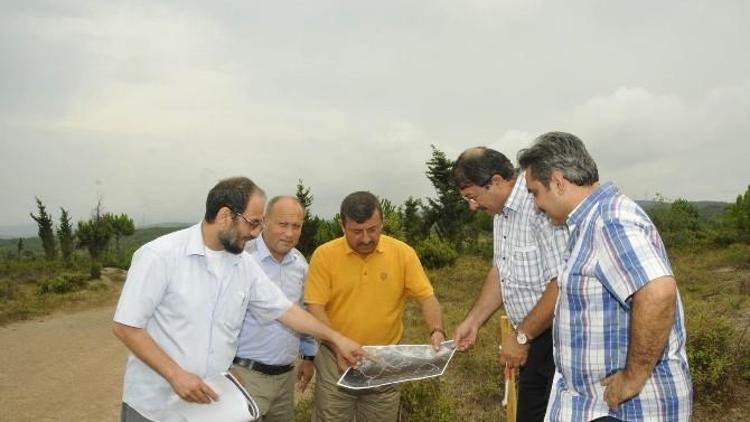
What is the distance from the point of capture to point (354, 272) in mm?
3660

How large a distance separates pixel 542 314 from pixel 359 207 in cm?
117

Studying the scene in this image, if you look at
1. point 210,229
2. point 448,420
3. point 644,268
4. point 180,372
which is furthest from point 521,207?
point 448,420

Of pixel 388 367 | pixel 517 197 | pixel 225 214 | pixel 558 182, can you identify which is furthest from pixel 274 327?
pixel 558 182

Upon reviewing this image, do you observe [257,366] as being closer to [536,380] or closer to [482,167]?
[536,380]

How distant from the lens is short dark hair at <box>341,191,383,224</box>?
11.4 feet

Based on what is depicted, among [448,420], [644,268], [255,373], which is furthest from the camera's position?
[448,420]

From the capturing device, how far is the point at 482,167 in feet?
10.7

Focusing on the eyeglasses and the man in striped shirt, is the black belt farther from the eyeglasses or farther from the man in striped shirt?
the man in striped shirt

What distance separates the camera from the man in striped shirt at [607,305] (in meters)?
1.93

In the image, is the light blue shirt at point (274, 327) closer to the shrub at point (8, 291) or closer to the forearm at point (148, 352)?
the forearm at point (148, 352)

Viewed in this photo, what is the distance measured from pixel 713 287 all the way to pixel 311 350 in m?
9.40

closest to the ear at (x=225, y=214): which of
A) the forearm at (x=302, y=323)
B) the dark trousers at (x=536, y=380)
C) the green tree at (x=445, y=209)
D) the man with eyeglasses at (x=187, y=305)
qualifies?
the man with eyeglasses at (x=187, y=305)

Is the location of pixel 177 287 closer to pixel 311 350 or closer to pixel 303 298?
pixel 303 298

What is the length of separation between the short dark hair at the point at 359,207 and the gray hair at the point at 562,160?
133cm
